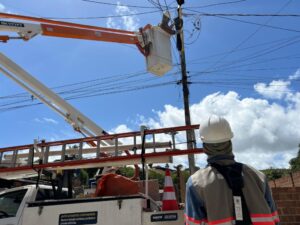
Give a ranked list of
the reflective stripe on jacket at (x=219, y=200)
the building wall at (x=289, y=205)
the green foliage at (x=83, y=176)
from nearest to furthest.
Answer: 1. the reflective stripe on jacket at (x=219, y=200)
2. the building wall at (x=289, y=205)
3. the green foliage at (x=83, y=176)

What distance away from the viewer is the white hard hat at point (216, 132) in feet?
8.73

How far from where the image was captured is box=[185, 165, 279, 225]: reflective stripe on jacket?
2.32 meters

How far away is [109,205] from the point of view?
4398mm

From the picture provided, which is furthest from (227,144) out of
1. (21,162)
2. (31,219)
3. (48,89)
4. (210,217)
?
(48,89)

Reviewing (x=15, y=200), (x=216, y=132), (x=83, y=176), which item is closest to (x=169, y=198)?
(x=216, y=132)

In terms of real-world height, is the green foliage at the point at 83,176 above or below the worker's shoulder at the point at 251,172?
above

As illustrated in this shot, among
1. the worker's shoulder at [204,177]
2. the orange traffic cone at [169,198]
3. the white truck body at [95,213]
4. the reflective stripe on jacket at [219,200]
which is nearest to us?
the reflective stripe on jacket at [219,200]

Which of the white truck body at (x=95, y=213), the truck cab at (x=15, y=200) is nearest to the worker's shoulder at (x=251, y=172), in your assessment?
the white truck body at (x=95, y=213)

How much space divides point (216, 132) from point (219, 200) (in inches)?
21.6

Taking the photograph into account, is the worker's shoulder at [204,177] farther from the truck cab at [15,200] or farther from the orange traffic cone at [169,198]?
the truck cab at [15,200]

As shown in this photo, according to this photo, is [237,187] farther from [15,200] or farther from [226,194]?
[15,200]

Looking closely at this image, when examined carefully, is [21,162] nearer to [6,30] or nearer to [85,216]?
[85,216]

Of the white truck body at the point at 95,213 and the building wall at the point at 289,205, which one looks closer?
the white truck body at the point at 95,213

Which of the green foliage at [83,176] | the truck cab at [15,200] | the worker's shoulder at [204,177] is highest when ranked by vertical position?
the green foliage at [83,176]
